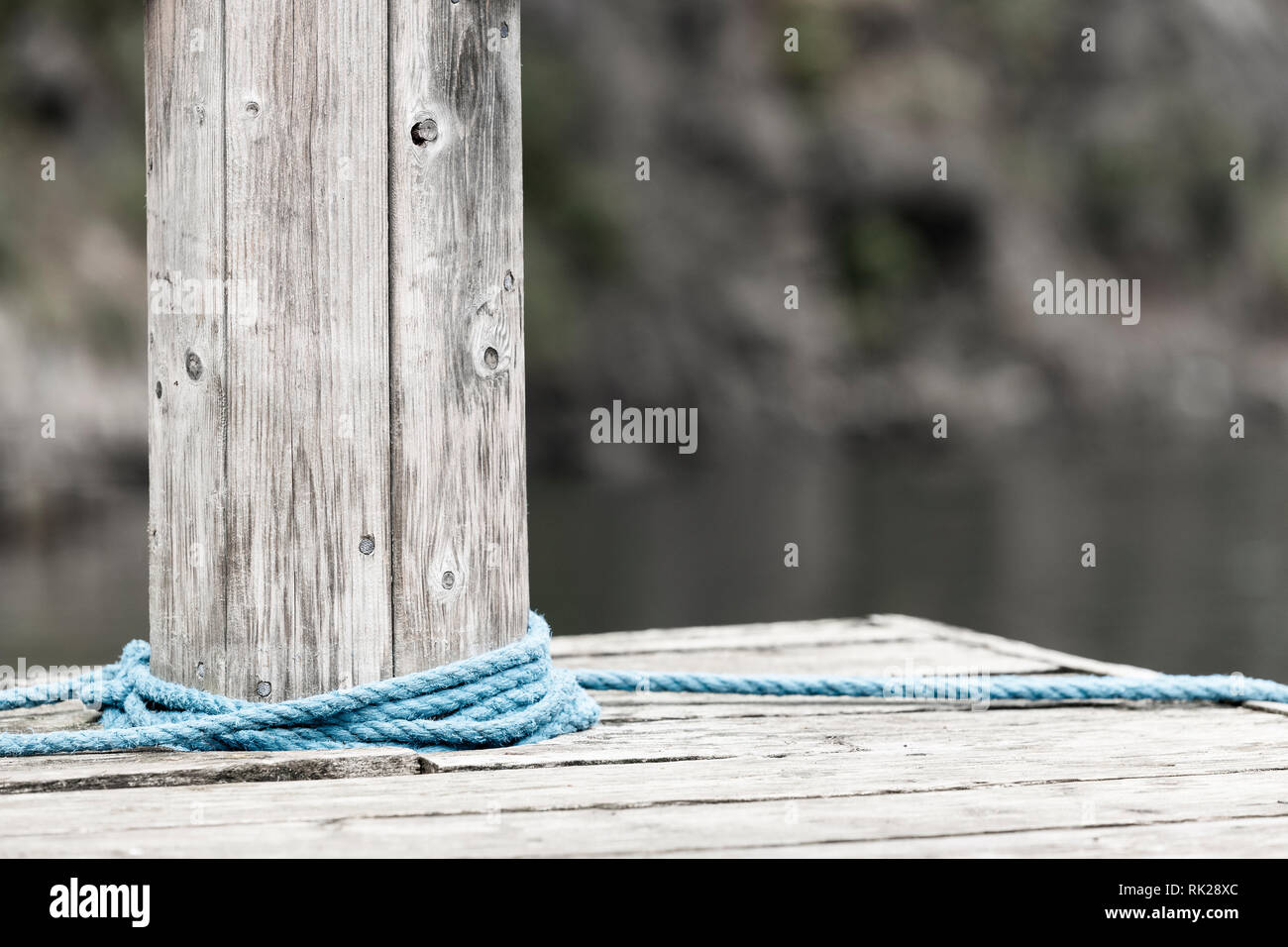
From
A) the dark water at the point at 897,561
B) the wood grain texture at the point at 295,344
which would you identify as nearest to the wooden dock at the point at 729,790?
the wood grain texture at the point at 295,344

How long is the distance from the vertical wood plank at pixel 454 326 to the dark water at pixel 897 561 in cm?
545

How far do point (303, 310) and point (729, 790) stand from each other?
2.50ft

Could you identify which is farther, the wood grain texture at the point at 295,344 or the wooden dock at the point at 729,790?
the wood grain texture at the point at 295,344

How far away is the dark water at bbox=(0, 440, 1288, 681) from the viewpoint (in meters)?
8.55

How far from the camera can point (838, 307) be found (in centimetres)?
2258

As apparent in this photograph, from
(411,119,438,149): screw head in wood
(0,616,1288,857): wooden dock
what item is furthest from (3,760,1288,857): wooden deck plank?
(411,119,438,149): screw head in wood

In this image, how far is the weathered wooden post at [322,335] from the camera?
1.97 metres

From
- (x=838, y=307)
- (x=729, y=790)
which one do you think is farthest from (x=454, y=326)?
(x=838, y=307)

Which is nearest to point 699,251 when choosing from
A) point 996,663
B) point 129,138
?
point 129,138

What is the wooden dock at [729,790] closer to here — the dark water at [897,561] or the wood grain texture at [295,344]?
the wood grain texture at [295,344]

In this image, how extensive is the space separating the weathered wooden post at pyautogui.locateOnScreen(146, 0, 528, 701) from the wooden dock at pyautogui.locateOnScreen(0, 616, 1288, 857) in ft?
0.58

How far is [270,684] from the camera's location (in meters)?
2.00

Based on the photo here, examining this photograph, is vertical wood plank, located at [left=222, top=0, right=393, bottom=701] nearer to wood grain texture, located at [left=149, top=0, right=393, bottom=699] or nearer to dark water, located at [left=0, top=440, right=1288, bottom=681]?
wood grain texture, located at [left=149, top=0, right=393, bottom=699]

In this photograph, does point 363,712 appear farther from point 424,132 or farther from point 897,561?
point 897,561
